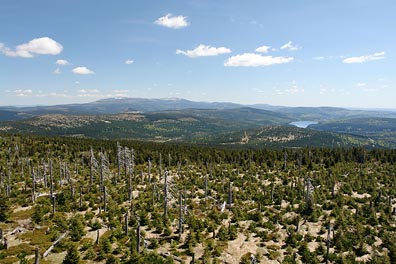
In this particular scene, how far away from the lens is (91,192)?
68.2m

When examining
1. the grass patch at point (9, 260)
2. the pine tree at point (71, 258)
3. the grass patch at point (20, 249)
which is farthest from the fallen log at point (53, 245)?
the pine tree at point (71, 258)

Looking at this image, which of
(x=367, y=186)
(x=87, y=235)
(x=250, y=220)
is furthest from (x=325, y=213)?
(x=87, y=235)

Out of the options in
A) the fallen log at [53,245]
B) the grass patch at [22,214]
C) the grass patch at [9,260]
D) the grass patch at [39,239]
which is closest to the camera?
the grass patch at [9,260]

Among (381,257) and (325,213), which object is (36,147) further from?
(381,257)

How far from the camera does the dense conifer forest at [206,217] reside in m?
39.8

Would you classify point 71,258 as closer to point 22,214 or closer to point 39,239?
point 39,239

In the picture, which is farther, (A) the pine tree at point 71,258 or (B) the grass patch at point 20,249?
(B) the grass patch at point 20,249

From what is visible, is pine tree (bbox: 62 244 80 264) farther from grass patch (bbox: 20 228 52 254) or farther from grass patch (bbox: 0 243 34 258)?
grass patch (bbox: 0 243 34 258)

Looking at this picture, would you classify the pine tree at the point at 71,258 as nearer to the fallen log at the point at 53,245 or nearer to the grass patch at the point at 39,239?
the fallen log at the point at 53,245

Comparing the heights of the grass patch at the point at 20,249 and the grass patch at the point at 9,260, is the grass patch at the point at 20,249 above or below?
below

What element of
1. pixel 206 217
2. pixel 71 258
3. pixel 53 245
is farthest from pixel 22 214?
pixel 206 217

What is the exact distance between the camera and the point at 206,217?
54.5 m

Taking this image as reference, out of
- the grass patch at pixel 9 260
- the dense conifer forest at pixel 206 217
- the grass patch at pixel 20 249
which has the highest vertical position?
the grass patch at pixel 9 260

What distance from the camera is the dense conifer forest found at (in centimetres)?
3978
